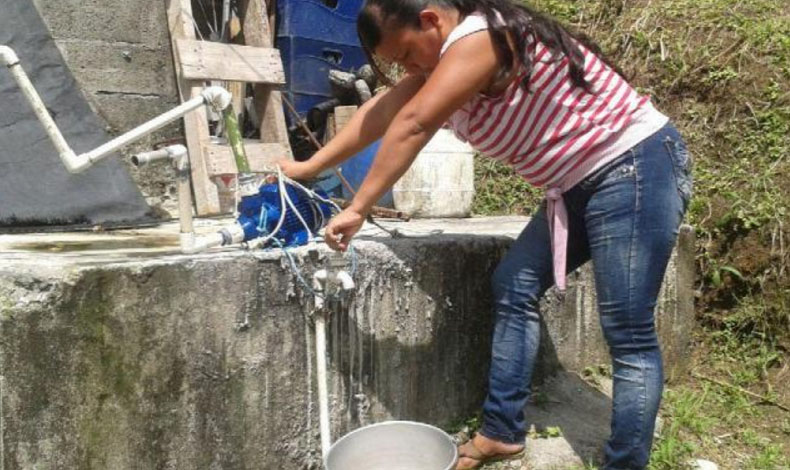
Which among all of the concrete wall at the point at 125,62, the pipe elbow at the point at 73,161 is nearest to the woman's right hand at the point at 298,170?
the pipe elbow at the point at 73,161

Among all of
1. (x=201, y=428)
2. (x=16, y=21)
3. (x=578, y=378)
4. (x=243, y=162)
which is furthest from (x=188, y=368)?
(x=16, y=21)

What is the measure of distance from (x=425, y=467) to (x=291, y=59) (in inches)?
136

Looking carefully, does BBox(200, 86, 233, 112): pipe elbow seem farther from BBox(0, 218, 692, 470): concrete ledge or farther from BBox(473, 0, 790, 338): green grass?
BBox(473, 0, 790, 338): green grass

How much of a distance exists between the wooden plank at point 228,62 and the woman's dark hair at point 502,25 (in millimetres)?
2004

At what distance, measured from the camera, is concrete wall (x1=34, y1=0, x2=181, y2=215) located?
414 centimetres

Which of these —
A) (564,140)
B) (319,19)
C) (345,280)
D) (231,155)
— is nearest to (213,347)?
(345,280)

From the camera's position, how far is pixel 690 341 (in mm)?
4141

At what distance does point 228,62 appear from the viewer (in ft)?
14.3

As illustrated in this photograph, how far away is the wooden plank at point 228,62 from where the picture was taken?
4207 millimetres

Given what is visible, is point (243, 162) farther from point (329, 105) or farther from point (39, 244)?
point (329, 105)

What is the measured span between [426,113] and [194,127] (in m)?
2.18

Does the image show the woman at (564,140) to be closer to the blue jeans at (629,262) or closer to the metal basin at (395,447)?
the blue jeans at (629,262)

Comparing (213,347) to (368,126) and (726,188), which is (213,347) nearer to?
(368,126)

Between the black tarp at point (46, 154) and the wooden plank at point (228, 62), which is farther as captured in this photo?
the wooden plank at point (228, 62)
